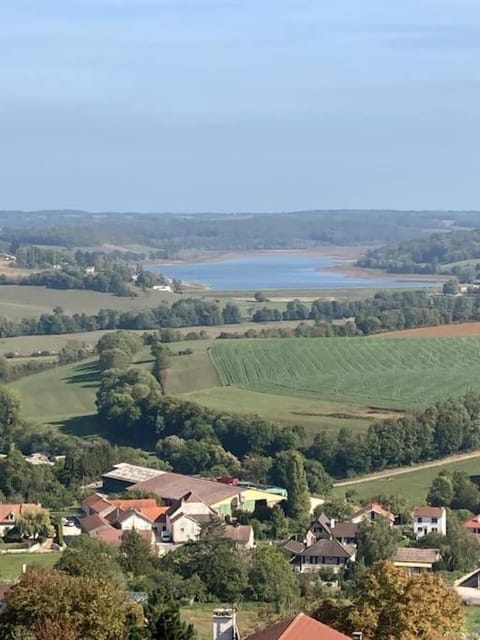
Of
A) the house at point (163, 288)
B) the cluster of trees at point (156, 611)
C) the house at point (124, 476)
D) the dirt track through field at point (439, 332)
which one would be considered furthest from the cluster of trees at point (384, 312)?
the cluster of trees at point (156, 611)

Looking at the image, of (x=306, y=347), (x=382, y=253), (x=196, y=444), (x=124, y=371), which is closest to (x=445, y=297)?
(x=306, y=347)

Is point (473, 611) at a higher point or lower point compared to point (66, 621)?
lower

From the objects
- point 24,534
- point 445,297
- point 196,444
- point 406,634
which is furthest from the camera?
point 445,297

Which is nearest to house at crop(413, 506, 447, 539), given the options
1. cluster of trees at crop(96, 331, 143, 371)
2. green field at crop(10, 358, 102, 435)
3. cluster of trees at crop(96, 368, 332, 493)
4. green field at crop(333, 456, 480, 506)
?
green field at crop(333, 456, 480, 506)

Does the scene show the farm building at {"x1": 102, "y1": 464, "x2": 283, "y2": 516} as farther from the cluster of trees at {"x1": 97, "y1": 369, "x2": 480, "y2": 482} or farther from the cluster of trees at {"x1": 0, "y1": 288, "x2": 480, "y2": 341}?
the cluster of trees at {"x1": 0, "y1": 288, "x2": 480, "y2": 341}

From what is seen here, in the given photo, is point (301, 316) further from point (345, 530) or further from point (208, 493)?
point (345, 530)

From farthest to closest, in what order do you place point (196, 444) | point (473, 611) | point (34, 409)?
point (34, 409) → point (196, 444) → point (473, 611)

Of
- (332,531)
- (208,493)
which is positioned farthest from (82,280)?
(332,531)

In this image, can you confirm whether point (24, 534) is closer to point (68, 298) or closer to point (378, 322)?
point (378, 322)
